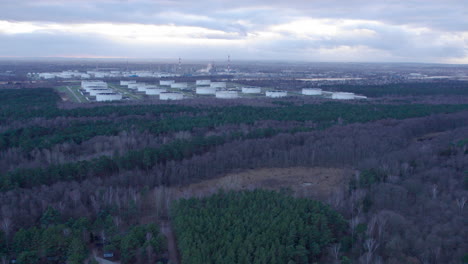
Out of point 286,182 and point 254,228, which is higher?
point 254,228

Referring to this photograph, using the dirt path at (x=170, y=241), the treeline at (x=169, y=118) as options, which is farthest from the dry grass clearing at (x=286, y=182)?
the treeline at (x=169, y=118)

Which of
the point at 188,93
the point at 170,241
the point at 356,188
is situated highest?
the point at 188,93

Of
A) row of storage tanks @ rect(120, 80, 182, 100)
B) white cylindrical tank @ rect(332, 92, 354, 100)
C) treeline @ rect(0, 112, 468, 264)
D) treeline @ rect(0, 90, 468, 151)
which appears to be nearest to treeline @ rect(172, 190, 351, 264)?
treeline @ rect(0, 112, 468, 264)

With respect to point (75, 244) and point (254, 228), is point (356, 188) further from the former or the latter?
point (75, 244)

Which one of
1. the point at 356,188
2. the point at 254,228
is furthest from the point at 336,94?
the point at 254,228

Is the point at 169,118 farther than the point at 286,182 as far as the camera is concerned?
Yes

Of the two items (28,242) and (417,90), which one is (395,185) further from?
(417,90)
